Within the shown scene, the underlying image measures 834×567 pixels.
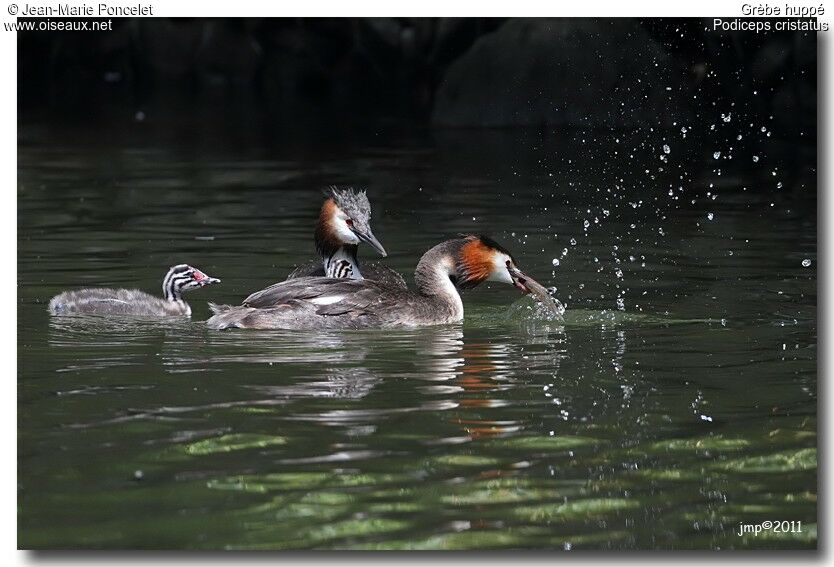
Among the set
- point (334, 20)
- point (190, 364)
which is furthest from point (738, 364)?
point (334, 20)

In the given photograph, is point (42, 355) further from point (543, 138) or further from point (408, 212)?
point (543, 138)

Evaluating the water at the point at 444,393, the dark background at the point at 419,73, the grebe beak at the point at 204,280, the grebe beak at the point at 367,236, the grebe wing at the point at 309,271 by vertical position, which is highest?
the dark background at the point at 419,73

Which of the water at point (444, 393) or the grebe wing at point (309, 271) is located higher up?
the grebe wing at point (309, 271)

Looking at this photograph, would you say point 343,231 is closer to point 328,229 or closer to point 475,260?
point 328,229

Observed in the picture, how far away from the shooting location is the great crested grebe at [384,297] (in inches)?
382

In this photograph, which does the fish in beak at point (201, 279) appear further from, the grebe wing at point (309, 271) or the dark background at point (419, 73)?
the dark background at point (419, 73)

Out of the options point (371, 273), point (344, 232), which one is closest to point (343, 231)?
point (344, 232)

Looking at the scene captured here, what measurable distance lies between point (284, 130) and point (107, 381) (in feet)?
50.4

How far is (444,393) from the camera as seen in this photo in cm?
795

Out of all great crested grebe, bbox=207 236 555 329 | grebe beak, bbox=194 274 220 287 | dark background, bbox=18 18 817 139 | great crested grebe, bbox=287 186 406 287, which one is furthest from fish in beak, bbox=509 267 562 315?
dark background, bbox=18 18 817 139

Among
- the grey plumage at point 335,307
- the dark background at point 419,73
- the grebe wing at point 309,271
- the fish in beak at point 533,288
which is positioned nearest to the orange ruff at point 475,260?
the fish in beak at point 533,288

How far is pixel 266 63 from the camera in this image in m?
30.9

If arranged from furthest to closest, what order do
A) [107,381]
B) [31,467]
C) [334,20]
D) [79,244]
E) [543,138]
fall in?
[334,20] → [543,138] → [79,244] → [107,381] → [31,467]

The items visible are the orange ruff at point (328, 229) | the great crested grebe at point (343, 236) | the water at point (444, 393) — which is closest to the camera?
the water at point (444, 393)
